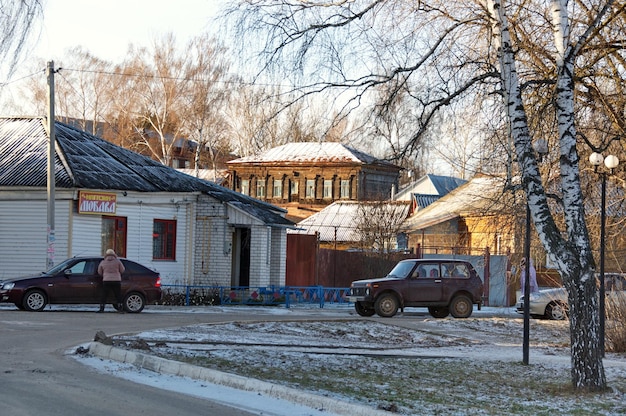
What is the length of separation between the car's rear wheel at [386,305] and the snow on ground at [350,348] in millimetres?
1768

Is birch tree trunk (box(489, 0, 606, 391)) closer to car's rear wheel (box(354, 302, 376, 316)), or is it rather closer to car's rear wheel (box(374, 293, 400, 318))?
car's rear wheel (box(374, 293, 400, 318))

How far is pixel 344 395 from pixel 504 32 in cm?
545

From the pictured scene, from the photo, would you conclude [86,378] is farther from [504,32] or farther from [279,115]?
[504,32]

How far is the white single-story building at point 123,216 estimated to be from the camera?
100 ft

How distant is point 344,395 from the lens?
1134 cm

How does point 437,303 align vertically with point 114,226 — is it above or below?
below

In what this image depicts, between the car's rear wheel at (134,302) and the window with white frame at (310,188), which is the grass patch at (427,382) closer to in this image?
the car's rear wheel at (134,302)

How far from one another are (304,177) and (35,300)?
160 ft

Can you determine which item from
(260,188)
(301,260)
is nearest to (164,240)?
(301,260)

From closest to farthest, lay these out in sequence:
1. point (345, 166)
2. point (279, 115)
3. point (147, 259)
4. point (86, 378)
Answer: point (86, 378) < point (279, 115) < point (147, 259) < point (345, 166)

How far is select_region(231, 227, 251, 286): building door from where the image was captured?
3553 centimetres

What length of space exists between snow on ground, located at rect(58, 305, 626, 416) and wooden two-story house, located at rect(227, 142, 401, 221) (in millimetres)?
43055

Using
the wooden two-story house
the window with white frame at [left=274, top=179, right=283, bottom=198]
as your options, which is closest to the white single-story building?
the wooden two-story house

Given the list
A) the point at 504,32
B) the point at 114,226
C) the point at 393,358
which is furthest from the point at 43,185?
the point at 504,32
